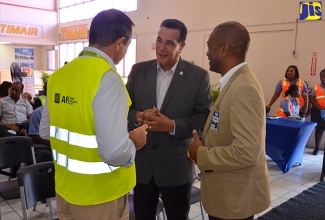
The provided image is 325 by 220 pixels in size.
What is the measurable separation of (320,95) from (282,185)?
248 centimetres

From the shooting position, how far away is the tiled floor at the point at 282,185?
3.14 meters

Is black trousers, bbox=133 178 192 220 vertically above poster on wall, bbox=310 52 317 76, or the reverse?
poster on wall, bbox=310 52 317 76

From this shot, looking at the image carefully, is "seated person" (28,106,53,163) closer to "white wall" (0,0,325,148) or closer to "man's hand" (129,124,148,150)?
"man's hand" (129,124,148,150)

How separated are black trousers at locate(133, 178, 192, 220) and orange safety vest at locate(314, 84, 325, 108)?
4819mm

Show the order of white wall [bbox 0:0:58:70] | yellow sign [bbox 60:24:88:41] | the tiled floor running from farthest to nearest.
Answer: yellow sign [bbox 60:24:88:41], white wall [bbox 0:0:58:70], the tiled floor

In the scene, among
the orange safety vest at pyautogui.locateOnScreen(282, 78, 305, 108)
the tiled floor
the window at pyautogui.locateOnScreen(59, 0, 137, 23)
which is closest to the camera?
the tiled floor

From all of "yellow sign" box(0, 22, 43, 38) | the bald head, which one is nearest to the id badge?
the bald head

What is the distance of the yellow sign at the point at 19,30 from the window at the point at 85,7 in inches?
57.3

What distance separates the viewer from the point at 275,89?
21.6 ft

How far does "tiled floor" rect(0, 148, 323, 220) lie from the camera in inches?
124

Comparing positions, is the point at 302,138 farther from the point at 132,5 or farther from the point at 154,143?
the point at 132,5

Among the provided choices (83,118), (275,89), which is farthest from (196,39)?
(83,118)

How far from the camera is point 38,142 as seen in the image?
3.84 meters

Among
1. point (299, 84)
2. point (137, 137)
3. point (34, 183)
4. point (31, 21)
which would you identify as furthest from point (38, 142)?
point (31, 21)
